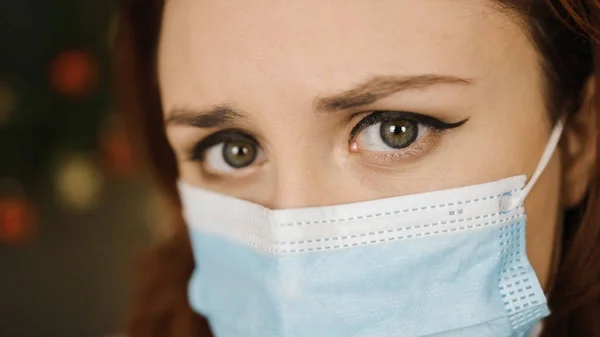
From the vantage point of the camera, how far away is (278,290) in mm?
892

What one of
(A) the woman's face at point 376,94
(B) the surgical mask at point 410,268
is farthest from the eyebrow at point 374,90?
(B) the surgical mask at point 410,268

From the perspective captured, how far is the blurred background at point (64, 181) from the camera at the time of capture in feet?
6.98

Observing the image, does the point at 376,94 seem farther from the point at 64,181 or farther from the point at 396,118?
the point at 64,181

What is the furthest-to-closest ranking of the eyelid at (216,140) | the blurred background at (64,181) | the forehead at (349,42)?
the blurred background at (64,181) → the eyelid at (216,140) → the forehead at (349,42)

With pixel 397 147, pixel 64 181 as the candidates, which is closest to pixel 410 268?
pixel 397 147

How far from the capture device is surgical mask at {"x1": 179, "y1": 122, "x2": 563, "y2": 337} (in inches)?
34.3

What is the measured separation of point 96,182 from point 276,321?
1577mm

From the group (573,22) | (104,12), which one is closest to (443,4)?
(573,22)

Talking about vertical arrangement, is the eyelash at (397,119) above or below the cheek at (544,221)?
above

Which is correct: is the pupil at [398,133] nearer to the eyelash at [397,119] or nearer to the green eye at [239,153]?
the eyelash at [397,119]

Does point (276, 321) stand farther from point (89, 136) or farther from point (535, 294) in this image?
point (89, 136)

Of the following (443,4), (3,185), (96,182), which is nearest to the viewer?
(443,4)

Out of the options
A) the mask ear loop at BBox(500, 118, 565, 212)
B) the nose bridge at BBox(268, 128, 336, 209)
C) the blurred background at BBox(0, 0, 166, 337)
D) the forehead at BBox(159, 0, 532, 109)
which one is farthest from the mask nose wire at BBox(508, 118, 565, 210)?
the blurred background at BBox(0, 0, 166, 337)

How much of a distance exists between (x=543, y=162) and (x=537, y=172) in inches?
0.7
